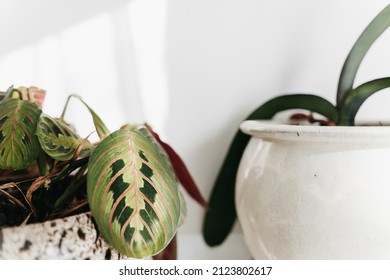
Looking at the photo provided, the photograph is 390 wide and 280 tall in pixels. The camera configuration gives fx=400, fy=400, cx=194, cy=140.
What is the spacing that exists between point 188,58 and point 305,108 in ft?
0.78

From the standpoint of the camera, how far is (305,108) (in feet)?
2.19

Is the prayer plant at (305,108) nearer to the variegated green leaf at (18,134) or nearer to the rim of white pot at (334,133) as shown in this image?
the rim of white pot at (334,133)

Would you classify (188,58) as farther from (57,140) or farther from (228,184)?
(57,140)

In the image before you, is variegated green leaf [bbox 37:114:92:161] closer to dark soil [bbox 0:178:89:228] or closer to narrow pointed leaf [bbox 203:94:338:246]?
dark soil [bbox 0:178:89:228]

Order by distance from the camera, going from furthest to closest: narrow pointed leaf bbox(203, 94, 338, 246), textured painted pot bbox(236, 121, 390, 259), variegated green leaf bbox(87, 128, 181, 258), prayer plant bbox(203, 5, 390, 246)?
1. narrow pointed leaf bbox(203, 94, 338, 246)
2. prayer plant bbox(203, 5, 390, 246)
3. textured painted pot bbox(236, 121, 390, 259)
4. variegated green leaf bbox(87, 128, 181, 258)

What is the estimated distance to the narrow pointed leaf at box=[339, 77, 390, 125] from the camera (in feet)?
1.89

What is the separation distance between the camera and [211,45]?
2.48ft

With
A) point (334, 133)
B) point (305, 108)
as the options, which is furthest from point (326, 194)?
point (305, 108)

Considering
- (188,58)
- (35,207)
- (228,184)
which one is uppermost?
(188,58)

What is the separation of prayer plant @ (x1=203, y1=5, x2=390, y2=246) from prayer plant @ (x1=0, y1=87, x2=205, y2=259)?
0.81 feet

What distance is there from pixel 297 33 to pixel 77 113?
0.44 meters

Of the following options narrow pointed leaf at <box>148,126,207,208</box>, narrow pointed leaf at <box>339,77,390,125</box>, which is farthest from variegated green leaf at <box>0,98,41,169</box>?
narrow pointed leaf at <box>339,77,390,125</box>

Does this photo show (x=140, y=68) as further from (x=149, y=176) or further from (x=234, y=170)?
(x=149, y=176)
